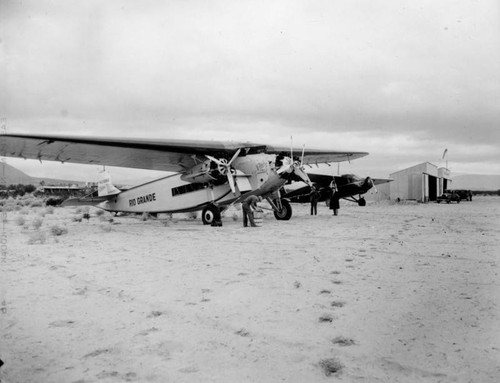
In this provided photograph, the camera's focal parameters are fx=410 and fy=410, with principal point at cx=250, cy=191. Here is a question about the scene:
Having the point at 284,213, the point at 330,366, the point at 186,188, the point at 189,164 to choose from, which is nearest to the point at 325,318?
the point at 330,366

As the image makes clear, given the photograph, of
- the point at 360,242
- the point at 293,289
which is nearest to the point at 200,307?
the point at 293,289

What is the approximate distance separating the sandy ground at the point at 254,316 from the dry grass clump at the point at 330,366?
0.01m

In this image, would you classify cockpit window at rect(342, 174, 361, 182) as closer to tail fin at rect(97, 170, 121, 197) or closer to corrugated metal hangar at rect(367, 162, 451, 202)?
corrugated metal hangar at rect(367, 162, 451, 202)

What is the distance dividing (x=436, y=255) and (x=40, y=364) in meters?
6.85

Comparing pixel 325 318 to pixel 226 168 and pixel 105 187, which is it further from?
pixel 105 187

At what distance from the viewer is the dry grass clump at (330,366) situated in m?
3.13

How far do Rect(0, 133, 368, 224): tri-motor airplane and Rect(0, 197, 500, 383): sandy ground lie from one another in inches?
202

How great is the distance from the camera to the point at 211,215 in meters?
15.4

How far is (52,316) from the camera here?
453 centimetres

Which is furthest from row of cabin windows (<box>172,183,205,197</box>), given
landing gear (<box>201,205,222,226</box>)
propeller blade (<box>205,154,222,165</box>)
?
propeller blade (<box>205,154,222,165</box>)

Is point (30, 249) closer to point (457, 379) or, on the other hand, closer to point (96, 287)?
point (96, 287)

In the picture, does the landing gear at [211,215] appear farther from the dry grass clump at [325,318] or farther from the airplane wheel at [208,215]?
the dry grass clump at [325,318]

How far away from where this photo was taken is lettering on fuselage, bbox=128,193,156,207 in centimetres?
1800

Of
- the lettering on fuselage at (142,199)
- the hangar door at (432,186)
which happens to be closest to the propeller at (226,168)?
the lettering on fuselage at (142,199)
